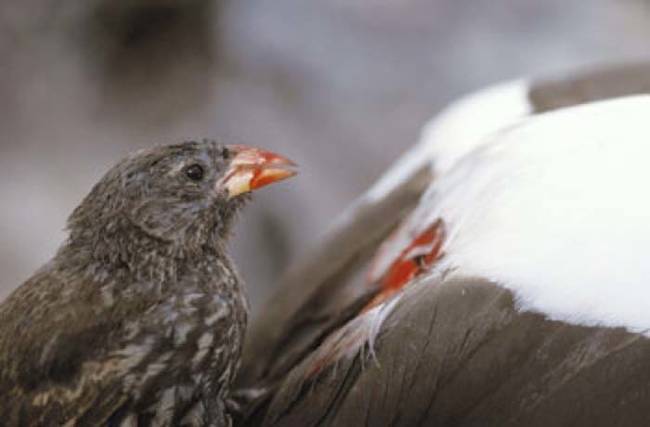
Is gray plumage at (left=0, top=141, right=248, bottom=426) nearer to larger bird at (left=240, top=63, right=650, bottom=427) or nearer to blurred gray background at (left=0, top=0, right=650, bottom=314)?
larger bird at (left=240, top=63, right=650, bottom=427)

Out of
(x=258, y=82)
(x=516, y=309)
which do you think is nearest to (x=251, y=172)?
(x=516, y=309)

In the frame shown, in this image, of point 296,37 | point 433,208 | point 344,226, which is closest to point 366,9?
point 296,37

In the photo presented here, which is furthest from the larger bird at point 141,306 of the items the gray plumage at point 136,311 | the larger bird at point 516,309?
the larger bird at point 516,309

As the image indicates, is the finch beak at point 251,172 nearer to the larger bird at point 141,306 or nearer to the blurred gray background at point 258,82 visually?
the larger bird at point 141,306

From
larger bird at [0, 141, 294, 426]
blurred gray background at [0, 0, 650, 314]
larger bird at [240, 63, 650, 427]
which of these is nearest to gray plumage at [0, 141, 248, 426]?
larger bird at [0, 141, 294, 426]

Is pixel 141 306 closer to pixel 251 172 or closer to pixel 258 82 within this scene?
pixel 251 172

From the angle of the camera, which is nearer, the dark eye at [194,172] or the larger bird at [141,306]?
the larger bird at [141,306]


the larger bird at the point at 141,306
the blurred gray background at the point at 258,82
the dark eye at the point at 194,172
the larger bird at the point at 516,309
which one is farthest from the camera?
the blurred gray background at the point at 258,82
